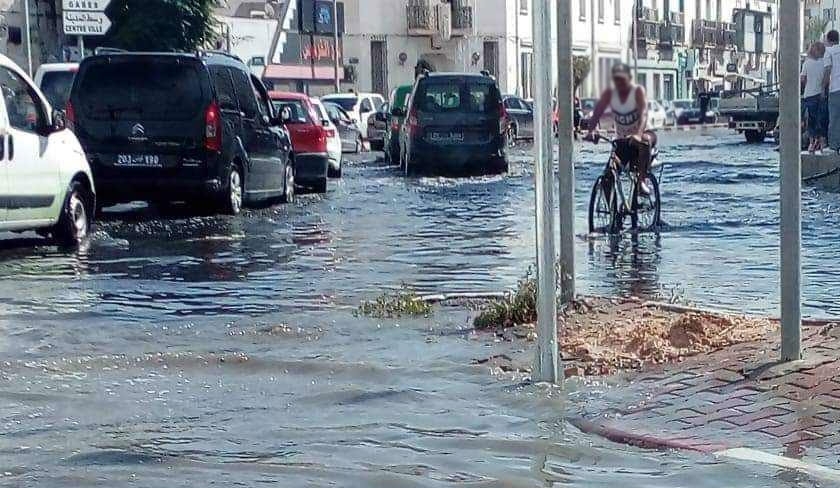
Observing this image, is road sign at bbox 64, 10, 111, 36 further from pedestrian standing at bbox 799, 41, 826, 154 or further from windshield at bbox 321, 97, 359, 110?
pedestrian standing at bbox 799, 41, 826, 154

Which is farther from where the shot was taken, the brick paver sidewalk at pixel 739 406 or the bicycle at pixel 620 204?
the bicycle at pixel 620 204

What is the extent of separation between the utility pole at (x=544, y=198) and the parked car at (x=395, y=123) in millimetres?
15699

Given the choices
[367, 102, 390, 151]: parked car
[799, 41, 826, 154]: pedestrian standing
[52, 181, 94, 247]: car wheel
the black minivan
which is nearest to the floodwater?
[52, 181, 94, 247]: car wheel

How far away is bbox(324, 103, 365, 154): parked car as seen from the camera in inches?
1372

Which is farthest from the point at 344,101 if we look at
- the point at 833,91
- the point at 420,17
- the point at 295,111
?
the point at 420,17

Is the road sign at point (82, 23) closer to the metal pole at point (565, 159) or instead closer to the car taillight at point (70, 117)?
the car taillight at point (70, 117)

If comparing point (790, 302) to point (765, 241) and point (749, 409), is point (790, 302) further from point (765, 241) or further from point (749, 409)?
point (765, 241)

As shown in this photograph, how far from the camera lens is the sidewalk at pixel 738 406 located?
20.6 feet

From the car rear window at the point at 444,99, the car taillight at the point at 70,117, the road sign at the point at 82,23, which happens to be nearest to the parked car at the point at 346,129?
the road sign at the point at 82,23

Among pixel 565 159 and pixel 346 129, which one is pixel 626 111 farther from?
pixel 346 129

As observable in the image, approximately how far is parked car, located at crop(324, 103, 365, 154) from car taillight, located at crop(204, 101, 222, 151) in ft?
55.7

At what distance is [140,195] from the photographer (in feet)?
56.1

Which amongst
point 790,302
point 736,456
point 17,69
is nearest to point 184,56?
point 17,69

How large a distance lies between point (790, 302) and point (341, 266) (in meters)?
5.93
